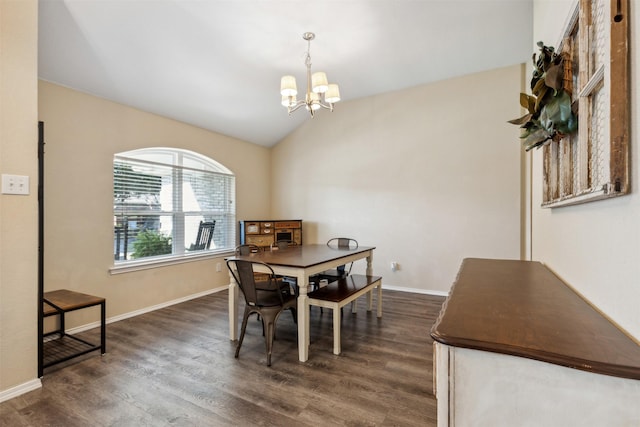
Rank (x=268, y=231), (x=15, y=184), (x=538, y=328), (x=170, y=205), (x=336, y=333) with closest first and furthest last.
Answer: (x=538, y=328), (x=15, y=184), (x=336, y=333), (x=170, y=205), (x=268, y=231)

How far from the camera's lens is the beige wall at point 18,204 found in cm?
192

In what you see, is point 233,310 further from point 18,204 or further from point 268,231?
point 268,231

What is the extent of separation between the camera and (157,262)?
152 inches

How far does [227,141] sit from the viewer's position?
16.4ft

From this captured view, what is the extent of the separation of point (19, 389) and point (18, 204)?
1212mm

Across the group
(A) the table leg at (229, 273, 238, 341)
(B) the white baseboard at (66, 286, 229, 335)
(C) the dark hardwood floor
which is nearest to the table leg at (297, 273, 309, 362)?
(C) the dark hardwood floor

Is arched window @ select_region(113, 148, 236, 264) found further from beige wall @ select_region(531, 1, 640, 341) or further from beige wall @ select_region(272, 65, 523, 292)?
beige wall @ select_region(531, 1, 640, 341)

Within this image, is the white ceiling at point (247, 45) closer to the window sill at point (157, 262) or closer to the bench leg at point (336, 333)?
the window sill at point (157, 262)

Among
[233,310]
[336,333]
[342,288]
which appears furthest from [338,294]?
[233,310]

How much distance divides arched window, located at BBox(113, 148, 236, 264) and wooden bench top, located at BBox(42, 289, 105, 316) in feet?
2.68

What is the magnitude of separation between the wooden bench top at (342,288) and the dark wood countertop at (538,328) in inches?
60.9

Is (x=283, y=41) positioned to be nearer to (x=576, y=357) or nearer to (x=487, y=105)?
(x=487, y=105)

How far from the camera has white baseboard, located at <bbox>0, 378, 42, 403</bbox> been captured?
1.92m

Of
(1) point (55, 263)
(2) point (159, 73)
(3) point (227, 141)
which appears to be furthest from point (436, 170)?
(1) point (55, 263)
